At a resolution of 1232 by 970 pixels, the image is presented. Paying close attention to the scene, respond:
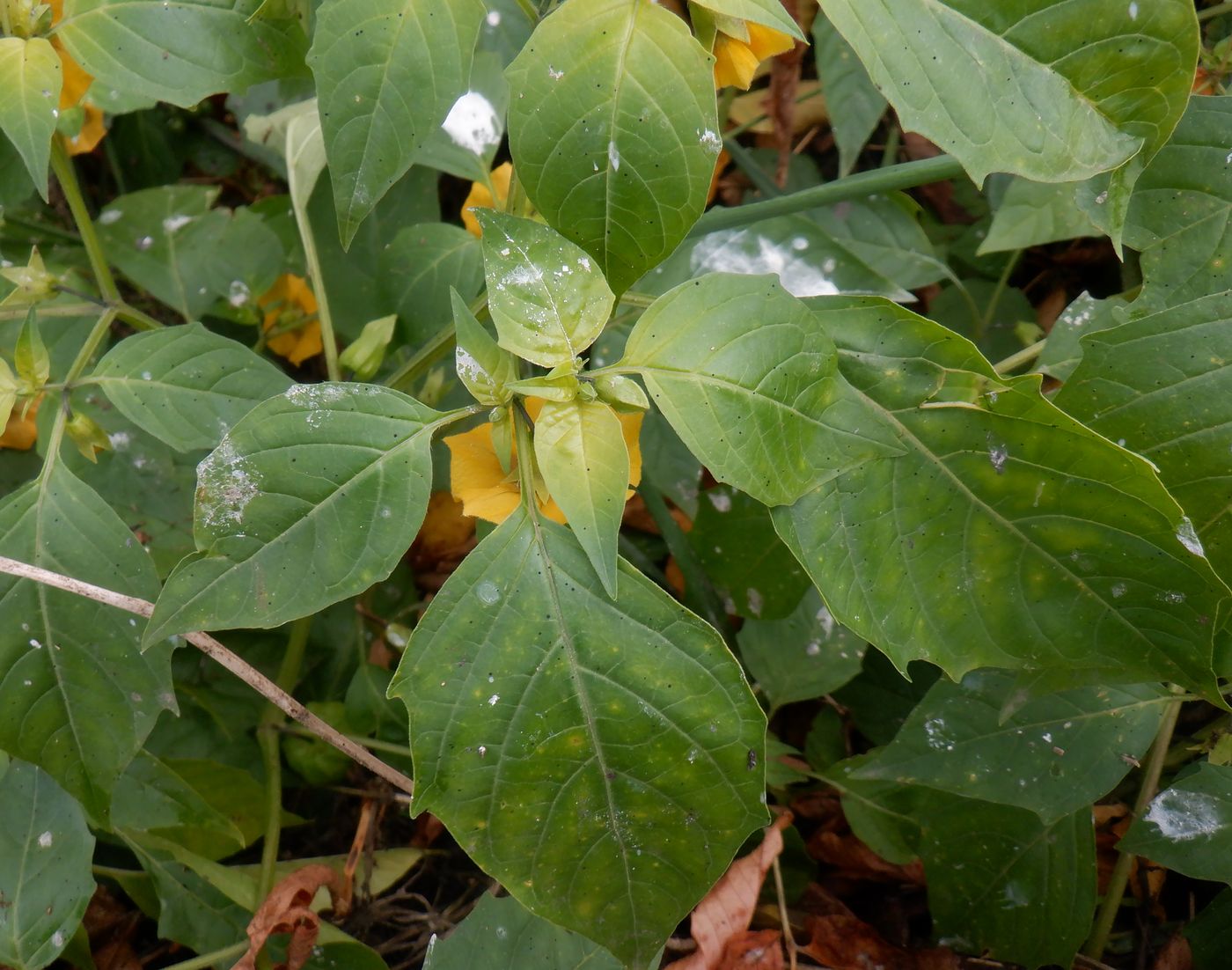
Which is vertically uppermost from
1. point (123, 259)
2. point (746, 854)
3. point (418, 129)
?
point (418, 129)

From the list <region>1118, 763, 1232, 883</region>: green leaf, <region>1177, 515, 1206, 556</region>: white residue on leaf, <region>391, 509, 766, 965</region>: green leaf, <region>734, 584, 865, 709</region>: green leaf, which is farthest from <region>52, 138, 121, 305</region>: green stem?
<region>1118, 763, 1232, 883</region>: green leaf

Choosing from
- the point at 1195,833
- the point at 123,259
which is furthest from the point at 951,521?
the point at 123,259

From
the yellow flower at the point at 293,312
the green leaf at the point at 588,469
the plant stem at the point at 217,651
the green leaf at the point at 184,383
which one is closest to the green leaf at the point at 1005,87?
the green leaf at the point at 588,469

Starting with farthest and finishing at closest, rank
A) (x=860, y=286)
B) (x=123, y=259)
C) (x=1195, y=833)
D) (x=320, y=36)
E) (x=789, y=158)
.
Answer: (x=789, y=158) < (x=123, y=259) < (x=860, y=286) < (x=1195, y=833) < (x=320, y=36)

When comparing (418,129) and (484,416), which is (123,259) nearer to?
(484,416)

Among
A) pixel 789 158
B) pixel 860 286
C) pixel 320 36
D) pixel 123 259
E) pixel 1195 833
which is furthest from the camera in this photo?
pixel 789 158

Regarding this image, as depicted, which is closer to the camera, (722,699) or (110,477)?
(722,699)

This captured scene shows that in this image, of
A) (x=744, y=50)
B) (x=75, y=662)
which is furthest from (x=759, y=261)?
(x=75, y=662)
